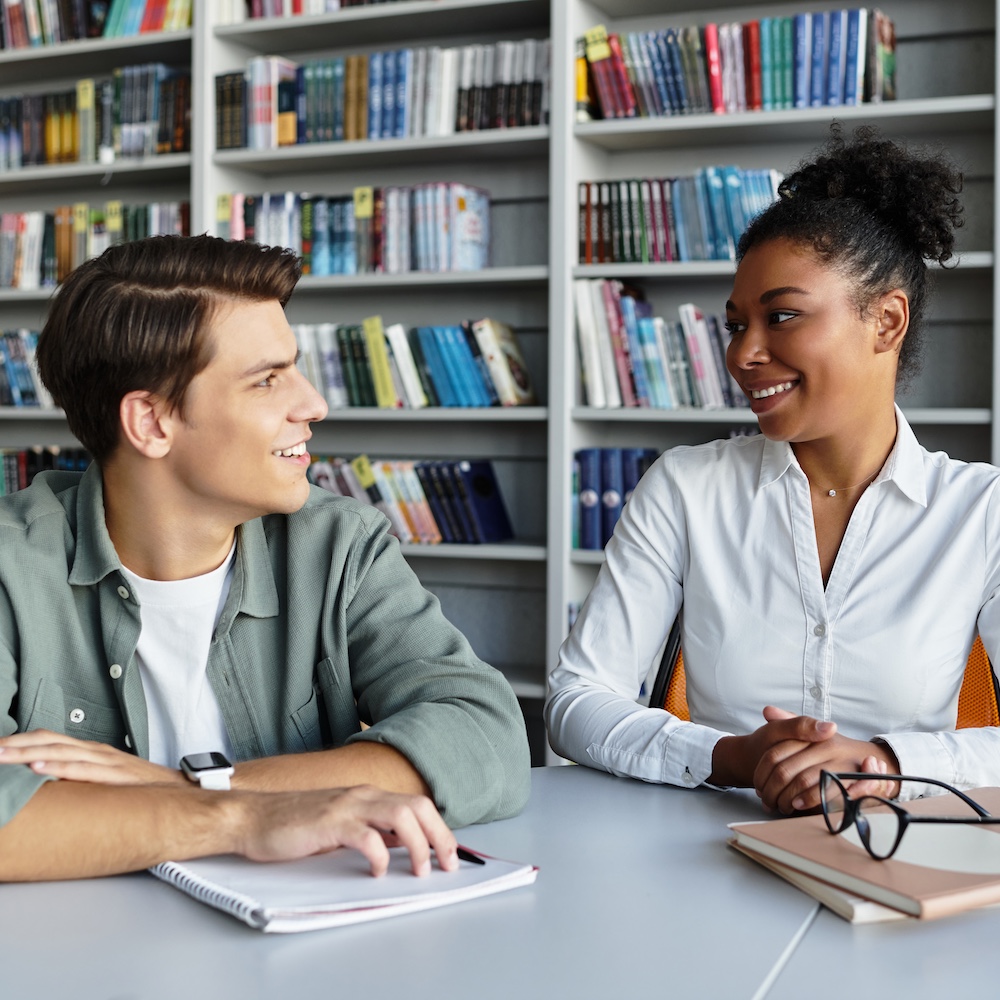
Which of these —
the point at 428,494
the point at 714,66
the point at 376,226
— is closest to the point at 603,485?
the point at 428,494

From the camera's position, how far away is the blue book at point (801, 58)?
286 centimetres

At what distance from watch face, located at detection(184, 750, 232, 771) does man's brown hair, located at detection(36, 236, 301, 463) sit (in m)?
0.44

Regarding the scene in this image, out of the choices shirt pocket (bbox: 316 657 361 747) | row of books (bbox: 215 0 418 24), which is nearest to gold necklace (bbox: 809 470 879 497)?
shirt pocket (bbox: 316 657 361 747)

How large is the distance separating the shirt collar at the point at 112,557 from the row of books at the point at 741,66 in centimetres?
199

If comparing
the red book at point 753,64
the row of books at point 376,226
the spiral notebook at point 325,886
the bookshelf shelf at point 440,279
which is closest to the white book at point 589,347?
the bookshelf shelf at point 440,279

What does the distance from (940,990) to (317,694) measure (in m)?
0.83

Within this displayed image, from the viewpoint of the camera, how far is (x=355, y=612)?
1.43 meters

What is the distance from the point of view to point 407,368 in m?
3.32

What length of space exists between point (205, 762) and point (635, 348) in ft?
6.99

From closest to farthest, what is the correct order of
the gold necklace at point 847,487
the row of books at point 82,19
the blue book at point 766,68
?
the gold necklace at point 847,487, the blue book at point 766,68, the row of books at point 82,19

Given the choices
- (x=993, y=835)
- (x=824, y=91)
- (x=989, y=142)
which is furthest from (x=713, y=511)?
(x=989, y=142)

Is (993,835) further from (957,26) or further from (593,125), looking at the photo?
(957,26)

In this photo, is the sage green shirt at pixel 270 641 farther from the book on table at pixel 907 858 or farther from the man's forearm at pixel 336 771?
the book on table at pixel 907 858

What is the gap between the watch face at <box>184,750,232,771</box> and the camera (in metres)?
1.12
